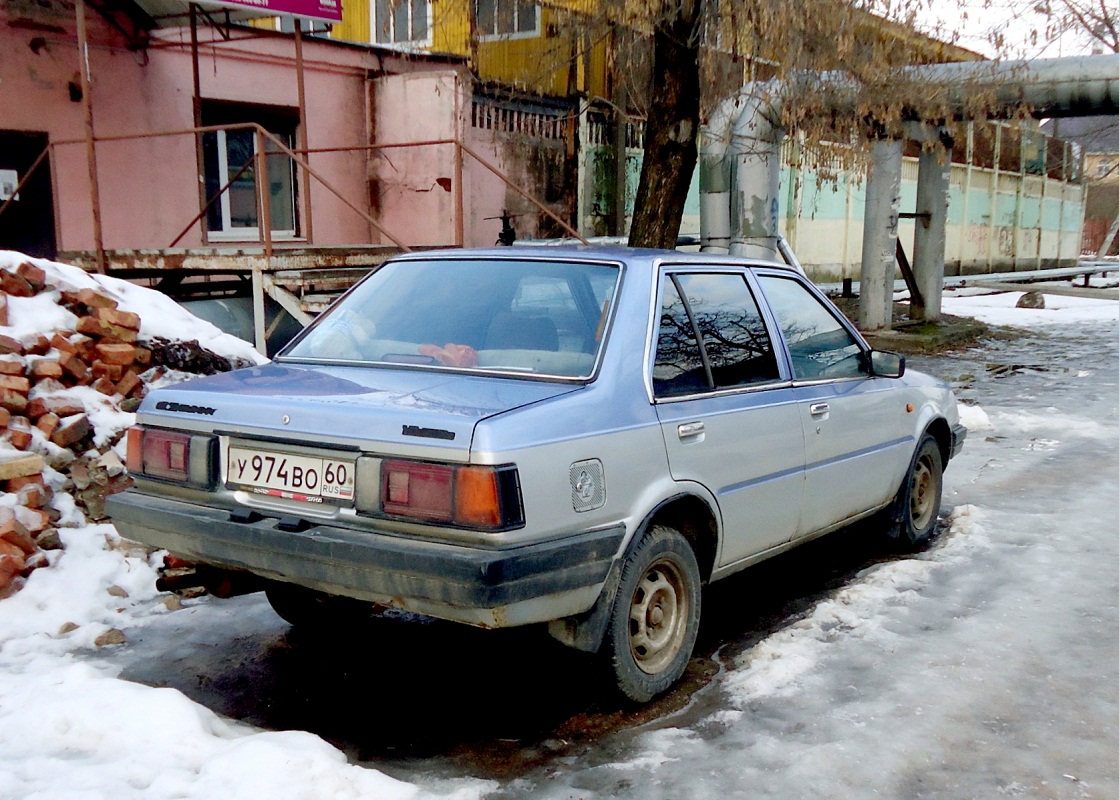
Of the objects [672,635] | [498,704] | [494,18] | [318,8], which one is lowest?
[498,704]

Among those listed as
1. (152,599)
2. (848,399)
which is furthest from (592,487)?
(152,599)

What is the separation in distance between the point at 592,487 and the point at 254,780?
1301 millimetres

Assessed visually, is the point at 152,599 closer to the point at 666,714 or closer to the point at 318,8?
the point at 666,714

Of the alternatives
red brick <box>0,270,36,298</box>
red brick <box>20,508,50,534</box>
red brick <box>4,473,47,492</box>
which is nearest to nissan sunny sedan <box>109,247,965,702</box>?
red brick <box>20,508,50,534</box>

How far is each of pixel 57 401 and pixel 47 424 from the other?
0.18 metres

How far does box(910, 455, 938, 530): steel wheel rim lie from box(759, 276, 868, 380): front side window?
3.33 ft

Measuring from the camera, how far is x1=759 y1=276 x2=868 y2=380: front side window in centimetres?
473

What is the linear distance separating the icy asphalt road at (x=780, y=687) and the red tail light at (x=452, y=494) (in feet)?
2.64

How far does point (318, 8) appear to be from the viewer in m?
9.99

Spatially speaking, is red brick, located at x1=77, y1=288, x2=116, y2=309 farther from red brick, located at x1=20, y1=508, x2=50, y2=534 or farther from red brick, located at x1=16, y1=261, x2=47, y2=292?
red brick, located at x1=20, y1=508, x2=50, y2=534

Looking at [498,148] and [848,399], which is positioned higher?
[498,148]

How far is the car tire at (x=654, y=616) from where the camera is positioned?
357 centimetres

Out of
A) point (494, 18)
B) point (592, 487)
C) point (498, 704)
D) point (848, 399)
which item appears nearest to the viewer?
point (592, 487)

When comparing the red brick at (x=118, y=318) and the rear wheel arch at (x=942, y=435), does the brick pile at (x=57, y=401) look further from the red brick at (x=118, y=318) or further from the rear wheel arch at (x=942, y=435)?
the rear wheel arch at (x=942, y=435)
